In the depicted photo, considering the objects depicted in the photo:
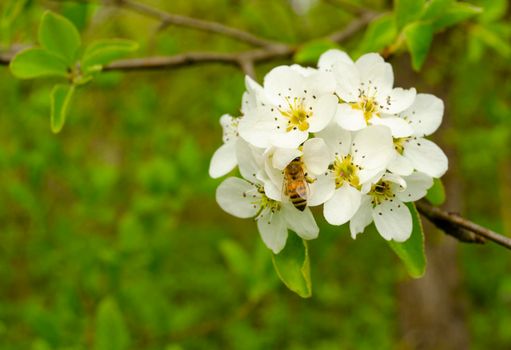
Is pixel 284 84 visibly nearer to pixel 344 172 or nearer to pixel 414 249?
pixel 344 172

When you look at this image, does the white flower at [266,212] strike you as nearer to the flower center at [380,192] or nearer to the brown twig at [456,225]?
the flower center at [380,192]

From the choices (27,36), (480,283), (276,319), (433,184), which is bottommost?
(480,283)

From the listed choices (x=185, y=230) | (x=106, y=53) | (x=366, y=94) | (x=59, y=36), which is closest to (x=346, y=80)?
(x=366, y=94)

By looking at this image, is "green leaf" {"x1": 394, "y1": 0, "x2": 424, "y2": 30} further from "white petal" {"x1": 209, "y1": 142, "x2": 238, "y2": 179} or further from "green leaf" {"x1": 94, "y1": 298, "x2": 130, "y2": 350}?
"green leaf" {"x1": 94, "y1": 298, "x2": 130, "y2": 350}

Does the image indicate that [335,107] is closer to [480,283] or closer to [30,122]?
[30,122]

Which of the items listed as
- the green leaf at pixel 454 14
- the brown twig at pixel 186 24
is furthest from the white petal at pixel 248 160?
the brown twig at pixel 186 24

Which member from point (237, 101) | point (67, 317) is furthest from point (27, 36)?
point (67, 317)
